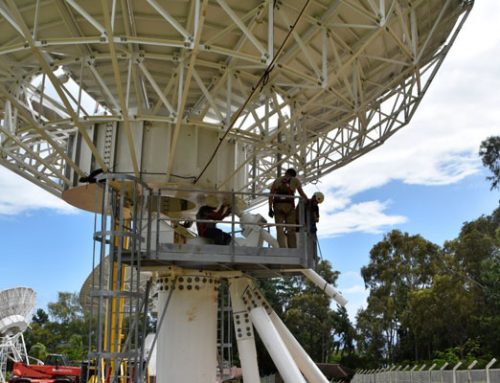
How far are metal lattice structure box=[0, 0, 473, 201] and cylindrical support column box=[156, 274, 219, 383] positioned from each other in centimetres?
259

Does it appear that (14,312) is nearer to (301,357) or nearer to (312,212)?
(301,357)

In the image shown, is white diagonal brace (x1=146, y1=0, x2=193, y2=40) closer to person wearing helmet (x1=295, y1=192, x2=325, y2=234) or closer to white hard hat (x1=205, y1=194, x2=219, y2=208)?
person wearing helmet (x1=295, y1=192, x2=325, y2=234)

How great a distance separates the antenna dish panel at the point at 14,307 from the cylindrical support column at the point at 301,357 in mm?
32431

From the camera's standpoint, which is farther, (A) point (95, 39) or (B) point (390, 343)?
(B) point (390, 343)

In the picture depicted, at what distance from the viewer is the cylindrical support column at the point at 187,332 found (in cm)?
1335

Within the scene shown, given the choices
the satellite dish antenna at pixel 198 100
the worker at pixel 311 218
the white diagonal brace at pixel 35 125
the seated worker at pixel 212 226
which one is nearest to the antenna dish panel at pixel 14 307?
the satellite dish antenna at pixel 198 100

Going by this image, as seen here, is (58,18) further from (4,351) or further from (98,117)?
(4,351)

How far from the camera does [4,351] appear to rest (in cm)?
4512

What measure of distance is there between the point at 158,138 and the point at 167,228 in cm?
216

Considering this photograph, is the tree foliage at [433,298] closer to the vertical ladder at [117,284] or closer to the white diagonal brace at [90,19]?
the vertical ladder at [117,284]

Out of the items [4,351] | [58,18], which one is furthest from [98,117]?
[4,351]

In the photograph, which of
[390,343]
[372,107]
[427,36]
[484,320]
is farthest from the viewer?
[390,343]

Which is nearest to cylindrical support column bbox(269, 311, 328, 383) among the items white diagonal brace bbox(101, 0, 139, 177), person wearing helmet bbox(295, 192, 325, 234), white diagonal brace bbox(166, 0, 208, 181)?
person wearing helmet bbox(295, 192, 325, 234)

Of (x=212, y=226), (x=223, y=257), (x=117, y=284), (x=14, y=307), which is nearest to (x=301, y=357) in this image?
(x=223, y=257)
